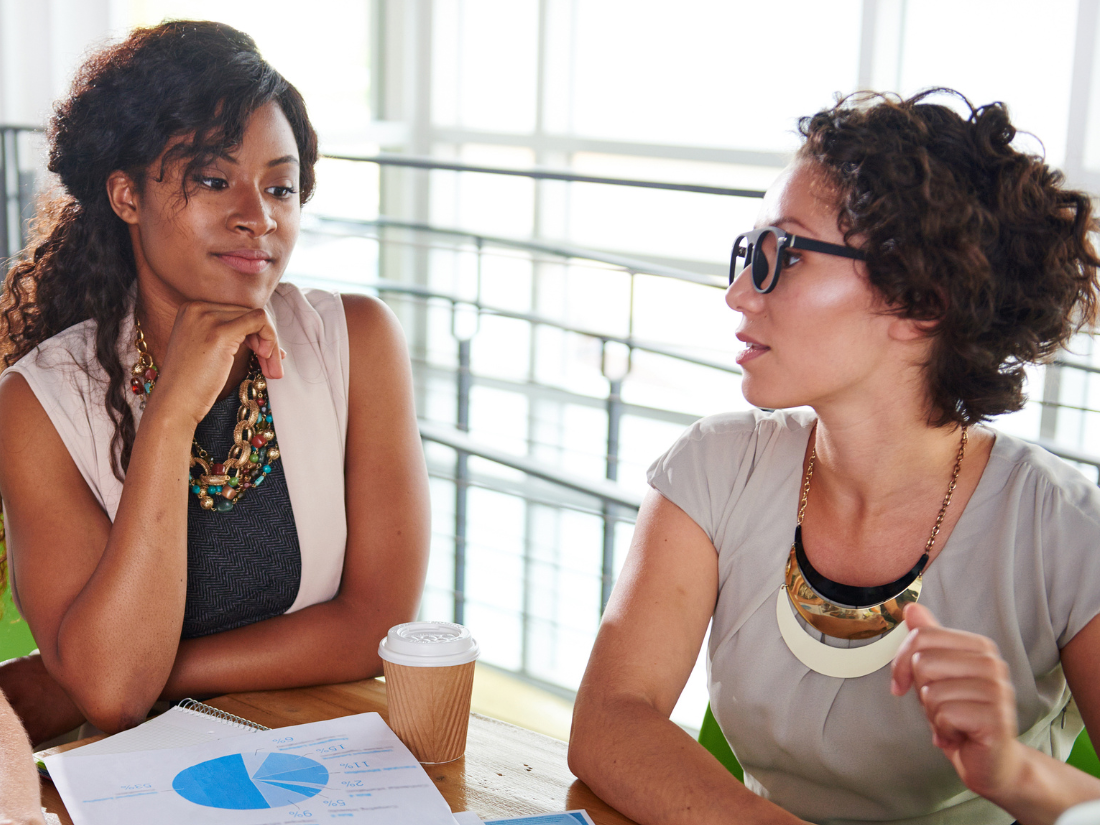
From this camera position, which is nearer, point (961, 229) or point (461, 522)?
point (961, 229)

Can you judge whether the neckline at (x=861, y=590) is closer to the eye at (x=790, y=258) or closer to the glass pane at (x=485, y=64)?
the eye at (x=790, y=258)

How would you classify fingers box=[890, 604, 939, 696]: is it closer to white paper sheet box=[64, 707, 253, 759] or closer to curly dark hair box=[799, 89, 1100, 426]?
curly dark hair box=[799, 89, 1100, 426]

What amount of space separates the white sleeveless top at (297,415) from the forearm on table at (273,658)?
4.3 inches

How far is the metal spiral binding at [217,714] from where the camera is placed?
0.88 m

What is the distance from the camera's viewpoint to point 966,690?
68 centimetres

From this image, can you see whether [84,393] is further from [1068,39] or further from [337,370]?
[1068,39]

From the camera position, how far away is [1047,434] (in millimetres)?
3805

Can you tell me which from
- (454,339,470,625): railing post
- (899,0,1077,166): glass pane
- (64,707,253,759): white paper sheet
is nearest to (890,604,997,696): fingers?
(64,707,253,759): white paper sheet

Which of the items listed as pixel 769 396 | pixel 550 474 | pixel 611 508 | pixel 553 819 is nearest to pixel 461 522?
pixel 611 508

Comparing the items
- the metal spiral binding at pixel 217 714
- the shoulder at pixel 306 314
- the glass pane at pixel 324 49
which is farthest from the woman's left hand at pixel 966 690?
the glass pane at pixel 324 49

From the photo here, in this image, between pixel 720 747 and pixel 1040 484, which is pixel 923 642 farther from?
pixel 720 747

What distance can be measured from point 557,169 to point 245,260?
3.14 meters

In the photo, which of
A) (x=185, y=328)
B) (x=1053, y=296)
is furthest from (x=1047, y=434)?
(x=185, y=328)

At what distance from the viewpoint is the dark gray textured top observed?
3.72 feet
